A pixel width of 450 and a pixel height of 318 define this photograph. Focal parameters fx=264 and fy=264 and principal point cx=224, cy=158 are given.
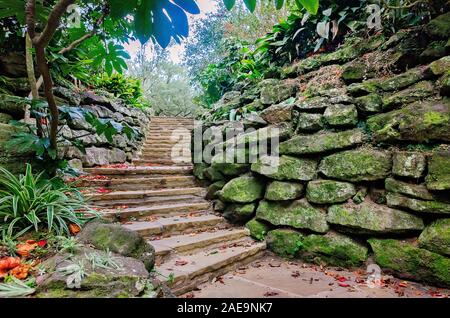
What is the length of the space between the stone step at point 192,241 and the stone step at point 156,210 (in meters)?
0.49

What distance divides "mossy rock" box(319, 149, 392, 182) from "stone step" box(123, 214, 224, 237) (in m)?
1.36

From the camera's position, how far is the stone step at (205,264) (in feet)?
6.40

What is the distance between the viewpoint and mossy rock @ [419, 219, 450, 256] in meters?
1.89

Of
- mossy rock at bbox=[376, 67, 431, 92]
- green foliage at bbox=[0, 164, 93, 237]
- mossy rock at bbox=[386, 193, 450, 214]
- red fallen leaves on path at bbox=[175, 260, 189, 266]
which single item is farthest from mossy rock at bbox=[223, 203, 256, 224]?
mossy rock at bbox=[376, 67, 431, 92]

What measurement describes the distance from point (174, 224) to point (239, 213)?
2.47 feet

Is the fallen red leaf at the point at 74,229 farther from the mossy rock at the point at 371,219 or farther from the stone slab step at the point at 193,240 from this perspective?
the mossy rock at the point at 371,219

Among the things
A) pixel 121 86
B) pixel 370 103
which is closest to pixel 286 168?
pixel 370 103

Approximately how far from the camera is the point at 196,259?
2.29m

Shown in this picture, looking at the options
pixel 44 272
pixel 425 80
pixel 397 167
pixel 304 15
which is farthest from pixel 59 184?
pixel 304 15

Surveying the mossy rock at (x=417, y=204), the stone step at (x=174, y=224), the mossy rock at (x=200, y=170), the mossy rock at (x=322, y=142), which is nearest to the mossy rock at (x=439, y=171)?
the mossy rock at (x=417, y=204)

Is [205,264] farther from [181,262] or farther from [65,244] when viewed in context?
[65,244]

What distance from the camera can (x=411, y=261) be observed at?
2025 millimetres
